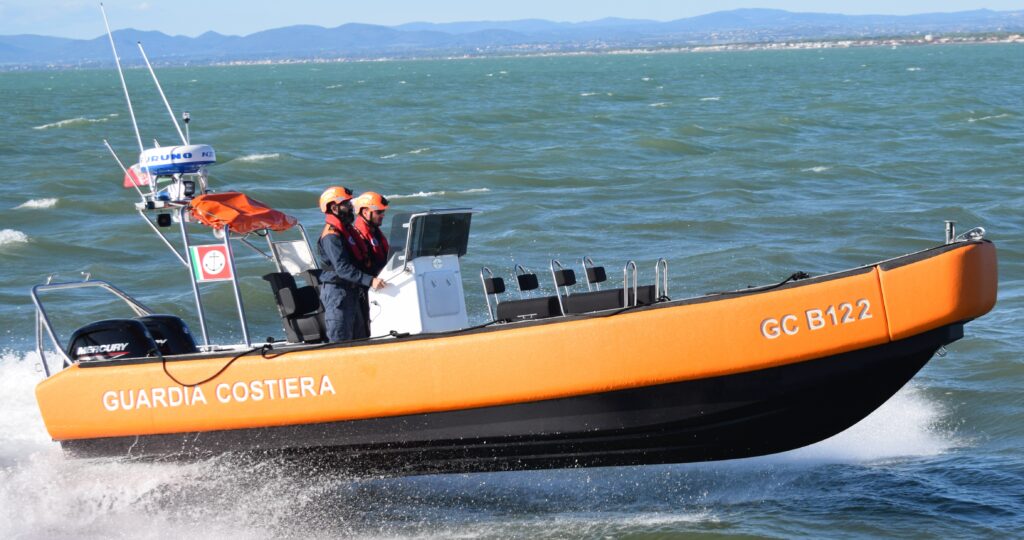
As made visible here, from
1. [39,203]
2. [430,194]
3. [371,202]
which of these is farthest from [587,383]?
[39,203]

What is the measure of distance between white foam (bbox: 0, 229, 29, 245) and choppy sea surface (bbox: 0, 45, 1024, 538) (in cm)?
6

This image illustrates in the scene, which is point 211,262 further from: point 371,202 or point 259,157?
point 259,157

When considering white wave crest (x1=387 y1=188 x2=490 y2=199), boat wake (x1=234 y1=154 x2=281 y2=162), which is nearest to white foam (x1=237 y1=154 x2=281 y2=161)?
boat wake (x1=234 y1=154 x2=281 y2=162)

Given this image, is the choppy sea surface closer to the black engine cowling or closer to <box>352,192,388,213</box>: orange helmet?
the black engine cowling

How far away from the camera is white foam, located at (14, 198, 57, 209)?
78.5ft

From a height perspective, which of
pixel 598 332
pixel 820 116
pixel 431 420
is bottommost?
pixel 820 116

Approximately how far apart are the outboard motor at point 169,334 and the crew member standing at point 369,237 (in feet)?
4.32

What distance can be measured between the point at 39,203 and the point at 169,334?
16417 millimetres

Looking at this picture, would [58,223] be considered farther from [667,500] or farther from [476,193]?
[667,500]

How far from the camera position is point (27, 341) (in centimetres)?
1370

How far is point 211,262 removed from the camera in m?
8.75

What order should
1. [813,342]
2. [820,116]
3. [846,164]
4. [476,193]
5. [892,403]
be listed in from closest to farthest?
[813,342]
[892,403]
[476,193]
[846,164]
[820,116]

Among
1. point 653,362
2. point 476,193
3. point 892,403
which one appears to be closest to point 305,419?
point 653,362

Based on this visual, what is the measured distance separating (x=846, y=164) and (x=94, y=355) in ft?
70.9
